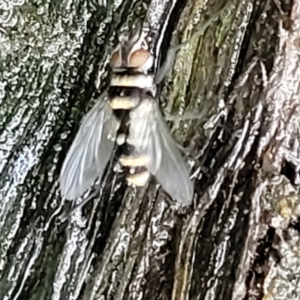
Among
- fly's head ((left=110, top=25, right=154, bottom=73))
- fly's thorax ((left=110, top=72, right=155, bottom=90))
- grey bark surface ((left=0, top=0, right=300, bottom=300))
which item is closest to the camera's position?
grey bark surface ((left=0, top=0, right=300, bottom=300))

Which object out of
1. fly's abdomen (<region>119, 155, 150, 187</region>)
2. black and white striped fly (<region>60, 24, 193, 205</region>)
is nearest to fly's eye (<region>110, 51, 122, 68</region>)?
black and white striped fly (<region>60, 24, 193, 205</region>)

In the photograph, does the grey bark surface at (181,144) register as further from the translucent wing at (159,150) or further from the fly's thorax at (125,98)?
the fly's thorax at (125,98)

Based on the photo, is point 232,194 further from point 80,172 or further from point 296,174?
point 80,172

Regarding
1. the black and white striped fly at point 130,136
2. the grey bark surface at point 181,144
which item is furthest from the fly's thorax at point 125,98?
the grey bark surface at point 181,144

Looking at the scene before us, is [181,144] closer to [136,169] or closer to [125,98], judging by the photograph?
[136,169]

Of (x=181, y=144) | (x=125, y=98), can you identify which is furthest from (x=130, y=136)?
(x=181, y=144)

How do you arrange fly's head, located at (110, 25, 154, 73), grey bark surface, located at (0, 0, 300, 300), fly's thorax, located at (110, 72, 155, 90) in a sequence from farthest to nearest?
1. fly's thorax, located at (110, 72, 155, 90)
2. fly's head, located at (110, 25, 154, 73)
3. grey bark surface, located at (0, 0, 300, 300)

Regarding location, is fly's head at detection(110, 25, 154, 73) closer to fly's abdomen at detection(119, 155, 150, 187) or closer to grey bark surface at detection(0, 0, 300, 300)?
grey bark surface at detection(0, 0, 300, 300)
